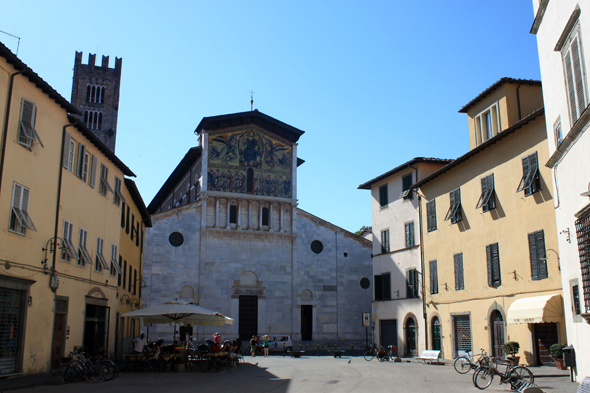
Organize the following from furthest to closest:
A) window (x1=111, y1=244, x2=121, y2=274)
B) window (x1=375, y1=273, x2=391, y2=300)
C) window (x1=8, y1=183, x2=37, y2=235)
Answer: window (x1=375, y1=273, x2=391, y2=300) < window (x1=111, y1=244, x2=121, y2=274) < window (x1=8, y1=183, x2=37, y2=235)

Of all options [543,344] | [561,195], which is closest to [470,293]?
[543,344]

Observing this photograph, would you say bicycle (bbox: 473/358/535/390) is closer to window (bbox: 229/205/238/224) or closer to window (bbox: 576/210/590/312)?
window (bbox: 576/210/590/312)

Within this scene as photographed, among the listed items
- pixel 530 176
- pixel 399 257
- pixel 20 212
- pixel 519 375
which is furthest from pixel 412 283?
pixel 20 212

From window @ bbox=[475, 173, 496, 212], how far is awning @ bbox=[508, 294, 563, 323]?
190 inches

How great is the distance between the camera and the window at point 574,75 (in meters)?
11.5

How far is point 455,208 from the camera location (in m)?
27.8

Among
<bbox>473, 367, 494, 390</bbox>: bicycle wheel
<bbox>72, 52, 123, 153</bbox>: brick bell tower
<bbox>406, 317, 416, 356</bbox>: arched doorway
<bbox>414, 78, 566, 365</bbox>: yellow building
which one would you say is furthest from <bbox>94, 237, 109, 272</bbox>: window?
<bbox>72, 52, 123, 153</bbox>: brick bell tower

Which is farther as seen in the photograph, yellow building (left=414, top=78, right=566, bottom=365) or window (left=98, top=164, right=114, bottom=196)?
window (left=98, top=164, right=114, bottom=196)

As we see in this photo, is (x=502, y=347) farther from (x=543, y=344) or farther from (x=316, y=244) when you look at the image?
(x=316, y=244)

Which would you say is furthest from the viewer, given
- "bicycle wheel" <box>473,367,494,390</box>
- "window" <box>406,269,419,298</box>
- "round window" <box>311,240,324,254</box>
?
"round window" <box>311,240,324,254</box>

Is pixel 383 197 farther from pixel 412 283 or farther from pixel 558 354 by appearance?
pixel 558 354

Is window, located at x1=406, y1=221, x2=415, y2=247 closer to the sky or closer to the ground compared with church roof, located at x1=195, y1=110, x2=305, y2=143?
closer to the ground

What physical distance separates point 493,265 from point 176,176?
1362 inches

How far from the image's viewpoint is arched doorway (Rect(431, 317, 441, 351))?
30.0 metres
